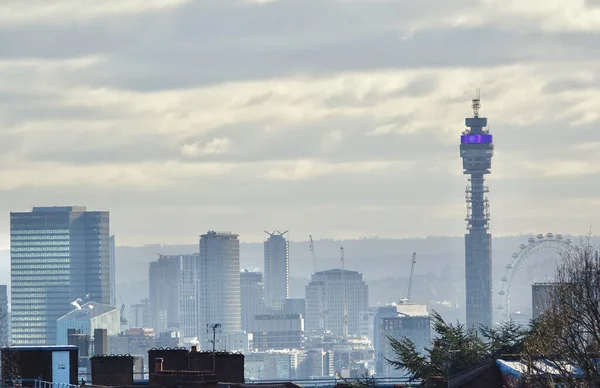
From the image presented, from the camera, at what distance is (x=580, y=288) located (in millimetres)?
85562

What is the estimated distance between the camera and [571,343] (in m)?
79.6

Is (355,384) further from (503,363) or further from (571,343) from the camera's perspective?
(571,343)

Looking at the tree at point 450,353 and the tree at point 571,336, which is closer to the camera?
the tree at point 571,336

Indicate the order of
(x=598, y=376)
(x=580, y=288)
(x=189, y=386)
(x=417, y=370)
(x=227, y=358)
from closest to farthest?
(x=189, y=386) → (x=598, y=376) → (x=580, y=288) → (x=227, y=358) → (x=417, y=370)

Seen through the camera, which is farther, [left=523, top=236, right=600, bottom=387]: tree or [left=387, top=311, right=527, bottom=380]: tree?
[left=387, top=311, right=527, bottom=380]: tree

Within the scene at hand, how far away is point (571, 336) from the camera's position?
263ft

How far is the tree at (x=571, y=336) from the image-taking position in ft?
250

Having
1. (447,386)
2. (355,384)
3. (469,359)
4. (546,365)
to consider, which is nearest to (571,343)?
(546,365)

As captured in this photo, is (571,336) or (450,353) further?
(450,353)

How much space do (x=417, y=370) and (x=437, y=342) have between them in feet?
13.8

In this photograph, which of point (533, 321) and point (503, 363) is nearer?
point (503, 363)

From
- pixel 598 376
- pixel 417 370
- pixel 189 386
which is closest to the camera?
pixel 189 386

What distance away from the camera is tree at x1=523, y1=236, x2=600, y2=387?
76.1 metres

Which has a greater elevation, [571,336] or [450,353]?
[571,336]
